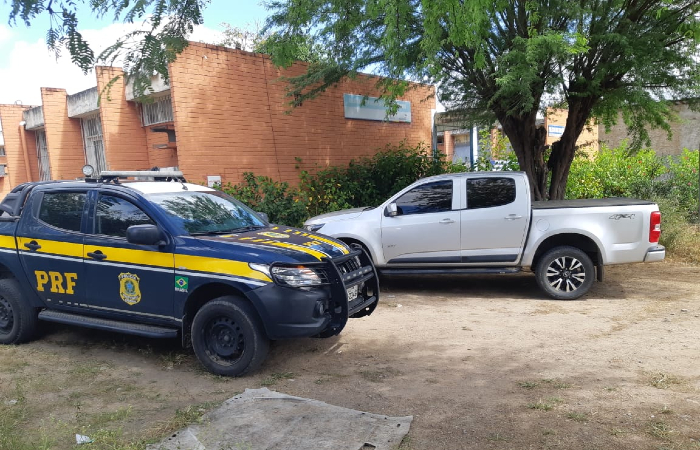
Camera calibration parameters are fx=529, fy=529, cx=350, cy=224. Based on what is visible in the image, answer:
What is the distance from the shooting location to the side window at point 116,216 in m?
5.18

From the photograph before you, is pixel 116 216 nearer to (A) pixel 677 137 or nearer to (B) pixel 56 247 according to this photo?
(B) pixel 56 247

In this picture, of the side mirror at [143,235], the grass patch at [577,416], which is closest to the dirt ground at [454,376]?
the grass patch at [577,416]

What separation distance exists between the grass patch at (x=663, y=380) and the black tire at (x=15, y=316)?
20.1 feet

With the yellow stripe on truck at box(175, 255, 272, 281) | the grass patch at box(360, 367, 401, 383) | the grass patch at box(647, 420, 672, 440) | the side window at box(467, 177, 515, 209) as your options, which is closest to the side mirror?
the yellow stripe on truck at box(175, 255, 272, 281)

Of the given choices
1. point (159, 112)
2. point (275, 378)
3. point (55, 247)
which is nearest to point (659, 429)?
point (275, 378)

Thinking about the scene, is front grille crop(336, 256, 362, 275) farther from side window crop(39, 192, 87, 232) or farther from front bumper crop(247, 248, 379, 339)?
side window crop(39, 192, 87, 232)

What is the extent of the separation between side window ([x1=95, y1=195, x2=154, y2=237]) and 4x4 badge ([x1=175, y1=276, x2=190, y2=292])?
2.29 feet

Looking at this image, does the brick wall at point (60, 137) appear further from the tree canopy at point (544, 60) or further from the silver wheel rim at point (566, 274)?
the silver wheel rim at point (566, 274)

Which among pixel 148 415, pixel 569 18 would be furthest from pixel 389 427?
pixel 569 18

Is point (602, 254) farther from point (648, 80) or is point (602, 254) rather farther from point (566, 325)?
point (648, 80)

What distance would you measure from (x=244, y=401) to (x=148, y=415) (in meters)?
0.73

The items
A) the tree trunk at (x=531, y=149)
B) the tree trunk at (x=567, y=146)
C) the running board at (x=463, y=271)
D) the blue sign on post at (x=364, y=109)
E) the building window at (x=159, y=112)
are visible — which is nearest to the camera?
the running board at (x=463, y=271)

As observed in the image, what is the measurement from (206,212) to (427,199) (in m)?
3.60

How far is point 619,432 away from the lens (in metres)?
3.57
